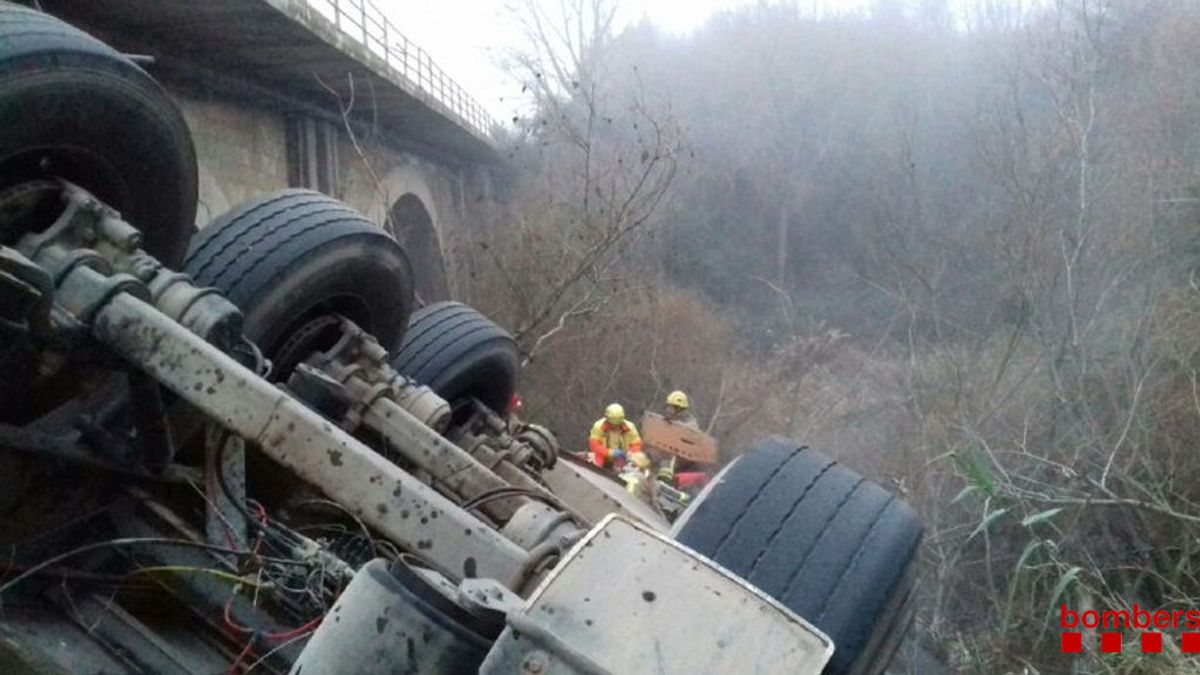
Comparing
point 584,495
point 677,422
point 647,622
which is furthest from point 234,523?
point 677,422

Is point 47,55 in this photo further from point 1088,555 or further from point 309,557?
point 1088,555

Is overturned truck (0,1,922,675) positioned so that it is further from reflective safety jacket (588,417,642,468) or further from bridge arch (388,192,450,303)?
bridge arch (388,192,450,303)

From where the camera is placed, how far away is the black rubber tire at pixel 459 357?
3.93 metres

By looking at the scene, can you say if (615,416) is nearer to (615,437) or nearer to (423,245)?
(615,437)

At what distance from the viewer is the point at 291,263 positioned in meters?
2.94

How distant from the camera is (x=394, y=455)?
2893 millimetres

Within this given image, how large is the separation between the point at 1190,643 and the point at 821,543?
4.52 meters

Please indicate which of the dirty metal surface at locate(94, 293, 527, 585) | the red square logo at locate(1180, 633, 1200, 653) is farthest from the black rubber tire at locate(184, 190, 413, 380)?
the red square logo at locate(1180, 633, 1200, 653)

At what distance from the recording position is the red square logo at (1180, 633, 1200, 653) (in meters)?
5.41

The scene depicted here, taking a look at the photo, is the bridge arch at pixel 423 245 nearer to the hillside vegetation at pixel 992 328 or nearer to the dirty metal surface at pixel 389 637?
the hillside vegetation at pixel 992 328

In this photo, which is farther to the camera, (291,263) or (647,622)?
(291,263)

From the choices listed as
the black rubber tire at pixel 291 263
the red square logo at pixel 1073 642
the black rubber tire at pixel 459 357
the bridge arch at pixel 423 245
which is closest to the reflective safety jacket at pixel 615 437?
the red square logo at pixel 1073 642

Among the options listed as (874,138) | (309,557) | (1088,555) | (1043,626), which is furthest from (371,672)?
(874,138)

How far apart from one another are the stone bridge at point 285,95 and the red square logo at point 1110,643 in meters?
5.00
